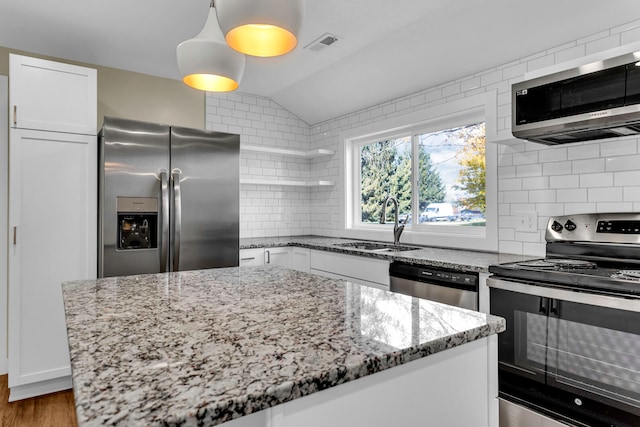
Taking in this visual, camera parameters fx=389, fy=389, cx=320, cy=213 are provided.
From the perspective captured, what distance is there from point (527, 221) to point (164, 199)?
2508mm

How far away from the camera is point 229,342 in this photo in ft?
2.81

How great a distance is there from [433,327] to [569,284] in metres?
1.11

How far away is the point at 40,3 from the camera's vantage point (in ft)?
7.95

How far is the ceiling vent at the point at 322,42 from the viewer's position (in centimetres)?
286

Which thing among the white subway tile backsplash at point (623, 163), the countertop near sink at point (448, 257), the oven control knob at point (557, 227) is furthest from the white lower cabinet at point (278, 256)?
the white subway tile backsplash at point (623, 163)

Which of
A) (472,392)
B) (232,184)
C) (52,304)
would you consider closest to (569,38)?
(472,392)

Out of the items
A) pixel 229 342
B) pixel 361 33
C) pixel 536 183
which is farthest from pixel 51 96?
pixel 536 183

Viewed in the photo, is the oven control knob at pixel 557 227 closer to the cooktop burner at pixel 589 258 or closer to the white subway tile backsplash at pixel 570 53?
the cooktop burner at pixel 589 258

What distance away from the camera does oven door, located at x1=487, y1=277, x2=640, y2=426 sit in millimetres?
1562

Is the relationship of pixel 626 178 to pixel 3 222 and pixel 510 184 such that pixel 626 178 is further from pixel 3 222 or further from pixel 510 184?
pixel 3 222

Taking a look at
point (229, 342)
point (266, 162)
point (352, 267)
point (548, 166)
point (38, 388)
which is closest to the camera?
point (229, 342)

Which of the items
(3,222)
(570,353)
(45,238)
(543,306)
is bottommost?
(570,353)

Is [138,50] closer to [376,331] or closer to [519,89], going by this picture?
[519,89]

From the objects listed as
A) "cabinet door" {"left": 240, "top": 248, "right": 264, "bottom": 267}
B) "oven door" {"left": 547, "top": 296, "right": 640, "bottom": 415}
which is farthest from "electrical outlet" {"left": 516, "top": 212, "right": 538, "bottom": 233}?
"cabinet door" {"left": 240, "top": 248, "right": 264, "bottom": 267}
